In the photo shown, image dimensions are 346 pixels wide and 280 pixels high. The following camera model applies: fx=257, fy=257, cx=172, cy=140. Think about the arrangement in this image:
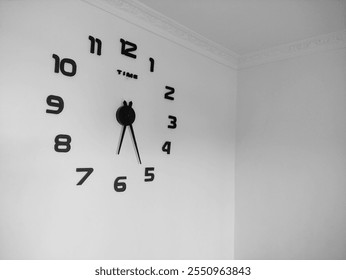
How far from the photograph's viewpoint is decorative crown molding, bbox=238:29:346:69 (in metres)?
1.86

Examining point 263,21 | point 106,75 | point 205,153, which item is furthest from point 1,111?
point 263,21

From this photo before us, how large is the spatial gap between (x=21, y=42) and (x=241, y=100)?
1787 millimetres

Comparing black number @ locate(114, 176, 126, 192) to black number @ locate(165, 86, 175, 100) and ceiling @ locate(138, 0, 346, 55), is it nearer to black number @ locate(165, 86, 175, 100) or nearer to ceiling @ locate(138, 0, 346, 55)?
black number @ locate(165, 86, 175, 100)

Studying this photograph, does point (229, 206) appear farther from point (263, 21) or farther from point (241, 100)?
point (263, 21)

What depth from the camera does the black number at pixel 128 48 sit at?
156cm

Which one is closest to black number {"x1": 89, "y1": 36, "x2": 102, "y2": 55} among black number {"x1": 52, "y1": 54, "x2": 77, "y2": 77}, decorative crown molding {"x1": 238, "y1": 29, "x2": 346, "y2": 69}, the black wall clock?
the black wall clock

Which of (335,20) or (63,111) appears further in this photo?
(335,20)

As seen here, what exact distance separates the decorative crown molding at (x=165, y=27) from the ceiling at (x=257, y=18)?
0.05 m

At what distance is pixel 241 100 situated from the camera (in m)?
2.37

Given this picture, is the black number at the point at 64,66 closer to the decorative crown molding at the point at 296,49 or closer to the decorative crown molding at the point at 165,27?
the decorative crown molding at the point at 165,27

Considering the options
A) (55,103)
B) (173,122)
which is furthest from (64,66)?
(173,122)

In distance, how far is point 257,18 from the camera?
5.56ft

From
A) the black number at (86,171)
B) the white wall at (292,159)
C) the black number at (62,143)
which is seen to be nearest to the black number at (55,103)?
the black number at (62,143)

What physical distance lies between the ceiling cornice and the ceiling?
0.15 feet
